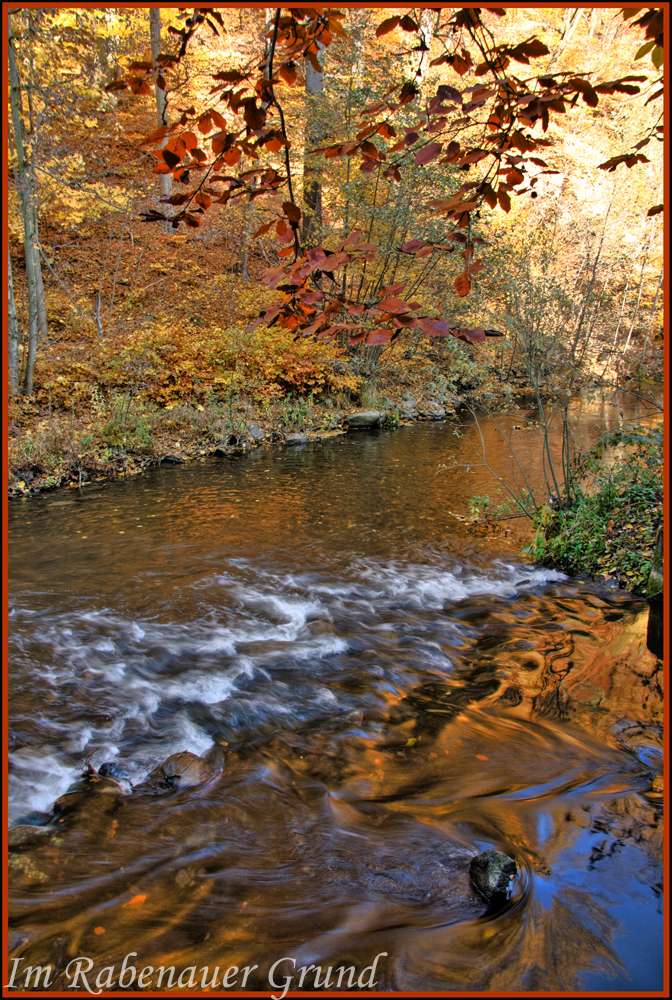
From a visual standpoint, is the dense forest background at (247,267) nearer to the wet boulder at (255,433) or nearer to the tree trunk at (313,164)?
the tree trunk at (313,164)

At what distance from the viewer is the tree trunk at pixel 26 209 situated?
10336 millimetres

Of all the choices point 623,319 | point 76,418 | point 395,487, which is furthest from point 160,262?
point 623,319

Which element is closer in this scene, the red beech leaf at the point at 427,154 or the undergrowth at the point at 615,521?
the red beech leaf at the point at 427,154

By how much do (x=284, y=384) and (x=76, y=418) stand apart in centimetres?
573

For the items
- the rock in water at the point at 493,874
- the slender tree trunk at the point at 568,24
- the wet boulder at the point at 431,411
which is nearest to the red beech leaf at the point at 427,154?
the rock in water at the point at 493,874

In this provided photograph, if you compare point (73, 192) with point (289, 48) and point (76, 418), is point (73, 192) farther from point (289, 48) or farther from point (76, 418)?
point (289, 48)

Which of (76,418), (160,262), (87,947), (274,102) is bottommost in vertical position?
(87,947)

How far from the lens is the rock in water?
2.57 m

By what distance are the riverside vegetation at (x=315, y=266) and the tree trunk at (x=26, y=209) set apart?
4 cm

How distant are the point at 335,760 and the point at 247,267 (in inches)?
678

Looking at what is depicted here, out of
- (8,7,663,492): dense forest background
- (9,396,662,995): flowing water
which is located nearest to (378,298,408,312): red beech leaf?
(9,396,662,995): flowing water

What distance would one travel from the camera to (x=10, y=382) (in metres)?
10.6

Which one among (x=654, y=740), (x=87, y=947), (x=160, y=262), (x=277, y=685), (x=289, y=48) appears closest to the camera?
(x=87, y=947)

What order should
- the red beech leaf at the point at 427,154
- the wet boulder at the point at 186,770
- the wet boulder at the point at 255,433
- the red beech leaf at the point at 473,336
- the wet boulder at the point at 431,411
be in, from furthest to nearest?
1. the wet boulder at the point at 431,411
2. the wet boulder at the point at 255,433
3. the wet boulder at the point at 186,770
4. the red beech leaf at the point at 427,154
5. the red beech leaf at the point at 473,336
